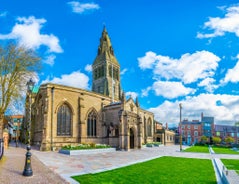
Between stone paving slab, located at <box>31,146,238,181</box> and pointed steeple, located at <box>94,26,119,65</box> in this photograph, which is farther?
pointed steeple, located at <box>94,26,119,65</box>

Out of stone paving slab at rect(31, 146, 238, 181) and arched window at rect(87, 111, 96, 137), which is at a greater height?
arched window at rect(87, 111, 96, 137)

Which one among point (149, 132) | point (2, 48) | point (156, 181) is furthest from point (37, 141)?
point (149, 132)

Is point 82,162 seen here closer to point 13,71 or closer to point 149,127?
point 13,71

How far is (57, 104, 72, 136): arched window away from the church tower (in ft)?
75.5

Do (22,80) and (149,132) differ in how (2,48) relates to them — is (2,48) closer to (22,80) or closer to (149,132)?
(22,80)

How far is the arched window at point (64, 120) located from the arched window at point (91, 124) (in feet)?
13.6

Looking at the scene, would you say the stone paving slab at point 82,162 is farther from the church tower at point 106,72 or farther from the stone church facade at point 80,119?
the church tower at point 106,72

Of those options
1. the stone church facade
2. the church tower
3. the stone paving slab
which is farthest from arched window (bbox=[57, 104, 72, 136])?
the church tower

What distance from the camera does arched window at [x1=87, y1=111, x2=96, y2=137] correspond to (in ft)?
111

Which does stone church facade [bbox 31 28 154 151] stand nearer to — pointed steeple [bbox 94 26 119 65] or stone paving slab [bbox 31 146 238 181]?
stone paving slab [bbox 31 146 238 181]

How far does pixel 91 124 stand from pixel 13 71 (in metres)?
18.7

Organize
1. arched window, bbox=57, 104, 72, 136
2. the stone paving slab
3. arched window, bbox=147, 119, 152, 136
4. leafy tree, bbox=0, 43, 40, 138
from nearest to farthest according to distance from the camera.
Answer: the stone paving slab → leafy tree, bbox=0, 43, 40, 138 → arched window, bbox=57, 104, 72, 136 → arched window, bbox=147, 119, 152, 136

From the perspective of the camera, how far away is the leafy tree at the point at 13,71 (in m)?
17.7

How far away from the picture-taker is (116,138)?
3325 cm
